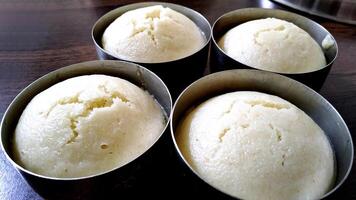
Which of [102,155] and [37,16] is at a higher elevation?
[102,155]

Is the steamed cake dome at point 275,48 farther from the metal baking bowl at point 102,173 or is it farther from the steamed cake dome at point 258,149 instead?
the metal baking bowl at point 102,173

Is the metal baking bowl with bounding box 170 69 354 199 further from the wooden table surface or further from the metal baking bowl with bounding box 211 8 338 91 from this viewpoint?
the wooden table surface

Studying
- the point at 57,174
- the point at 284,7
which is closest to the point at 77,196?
the point at 57,174

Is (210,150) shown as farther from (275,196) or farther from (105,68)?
(105,68)

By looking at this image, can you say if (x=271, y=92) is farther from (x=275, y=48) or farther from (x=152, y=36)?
(x=152, y=36)

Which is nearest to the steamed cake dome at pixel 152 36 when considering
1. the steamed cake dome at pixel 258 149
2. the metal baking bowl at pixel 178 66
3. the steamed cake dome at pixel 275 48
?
the metal baking bowl at pixel 178 66

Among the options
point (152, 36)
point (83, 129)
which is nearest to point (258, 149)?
point (83, 129)

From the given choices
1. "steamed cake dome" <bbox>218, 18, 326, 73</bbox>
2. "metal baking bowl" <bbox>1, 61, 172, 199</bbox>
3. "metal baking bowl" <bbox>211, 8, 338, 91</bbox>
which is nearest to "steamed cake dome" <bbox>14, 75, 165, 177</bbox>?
"metal baking bowl" <bbox>1, 61, 172, 199</bbox>
